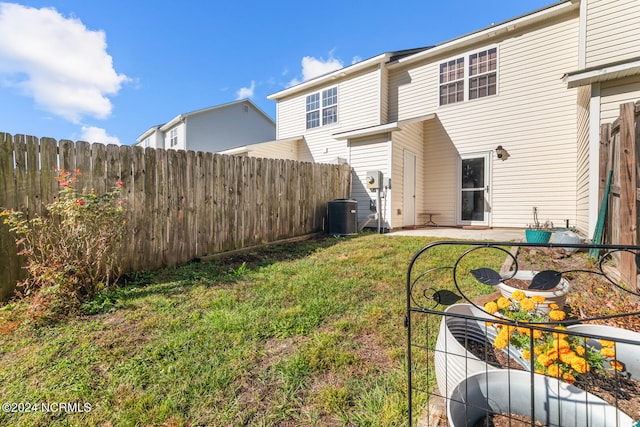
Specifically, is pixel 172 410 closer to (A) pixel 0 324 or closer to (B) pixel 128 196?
(A) pixel 0 324

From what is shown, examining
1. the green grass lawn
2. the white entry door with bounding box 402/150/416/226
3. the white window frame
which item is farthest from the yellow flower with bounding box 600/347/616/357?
the white window frame

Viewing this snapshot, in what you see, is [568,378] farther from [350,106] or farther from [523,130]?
[350,106]

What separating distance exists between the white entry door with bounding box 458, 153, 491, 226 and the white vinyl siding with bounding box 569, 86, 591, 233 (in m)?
1.94

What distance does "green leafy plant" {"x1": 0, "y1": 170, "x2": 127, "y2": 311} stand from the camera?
108 inches

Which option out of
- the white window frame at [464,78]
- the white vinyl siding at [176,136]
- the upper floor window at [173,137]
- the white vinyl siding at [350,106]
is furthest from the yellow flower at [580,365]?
the upper floor window at [173,137]

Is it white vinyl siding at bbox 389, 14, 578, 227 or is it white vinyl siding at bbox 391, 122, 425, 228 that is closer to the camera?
white vinyl siding at bbox 389, 14, 578, 227

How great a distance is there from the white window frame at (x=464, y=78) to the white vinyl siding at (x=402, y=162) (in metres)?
1.22

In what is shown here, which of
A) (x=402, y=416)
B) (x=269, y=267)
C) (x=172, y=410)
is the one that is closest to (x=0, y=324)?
(x=172, y=410)

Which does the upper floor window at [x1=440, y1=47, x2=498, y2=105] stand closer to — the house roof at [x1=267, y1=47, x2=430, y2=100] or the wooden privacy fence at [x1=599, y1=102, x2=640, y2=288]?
the house roof at [x1=267, y1=47, x2=430, y2=100]

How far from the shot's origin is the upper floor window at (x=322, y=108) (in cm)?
1102

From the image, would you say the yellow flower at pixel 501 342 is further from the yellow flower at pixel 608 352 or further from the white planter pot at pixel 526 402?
the yellow flower at pixel 608 352

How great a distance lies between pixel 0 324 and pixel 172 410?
83.4 inches

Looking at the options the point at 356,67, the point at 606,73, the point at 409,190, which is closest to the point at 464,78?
the point at 356,67

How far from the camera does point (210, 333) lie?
7.57 feet
